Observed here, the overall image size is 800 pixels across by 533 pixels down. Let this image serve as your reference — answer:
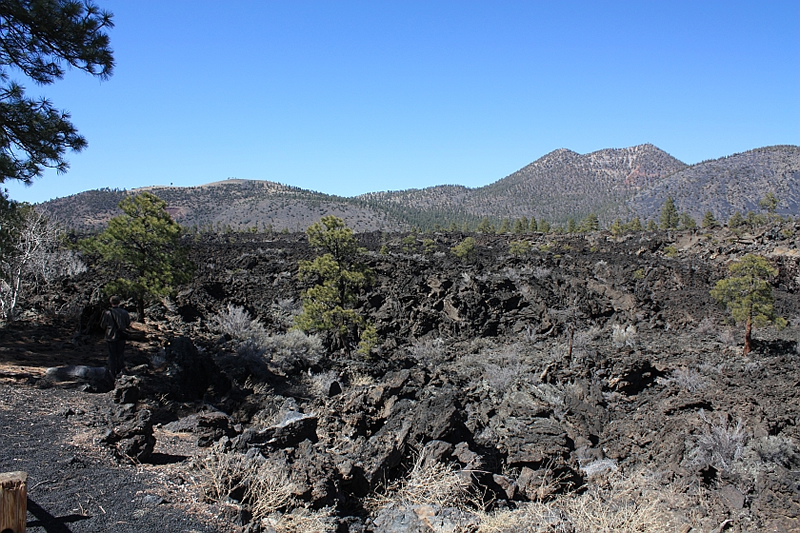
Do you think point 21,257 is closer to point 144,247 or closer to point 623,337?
point 144,247

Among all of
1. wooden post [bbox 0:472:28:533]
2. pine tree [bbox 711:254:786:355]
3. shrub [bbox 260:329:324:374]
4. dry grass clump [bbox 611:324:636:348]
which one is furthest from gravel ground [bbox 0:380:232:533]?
pine tree [bbox 711:254:786:355]

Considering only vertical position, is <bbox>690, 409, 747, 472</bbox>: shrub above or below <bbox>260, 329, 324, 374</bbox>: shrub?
below

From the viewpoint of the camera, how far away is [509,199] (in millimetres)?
166375

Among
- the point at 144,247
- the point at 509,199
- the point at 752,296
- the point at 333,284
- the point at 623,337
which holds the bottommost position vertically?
the point at 623,337

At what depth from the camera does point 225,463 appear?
428 centimetres

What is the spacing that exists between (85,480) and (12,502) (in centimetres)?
237

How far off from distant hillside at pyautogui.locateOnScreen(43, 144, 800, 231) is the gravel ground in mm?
83876

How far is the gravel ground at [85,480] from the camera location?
3492 millimetres

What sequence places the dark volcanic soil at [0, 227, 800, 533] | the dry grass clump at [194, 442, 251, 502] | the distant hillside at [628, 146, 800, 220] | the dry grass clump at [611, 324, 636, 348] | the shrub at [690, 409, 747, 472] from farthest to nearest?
the distant hillside at [628, 146, 800, 220] < the dry grass clump at [611, 324, 636, 348] < the shrub at [690, 409, 747, 472] < the dark volcanic soil at [0, 227, 800, 533] < the dry grass clump at [194, 442, 251, 502]

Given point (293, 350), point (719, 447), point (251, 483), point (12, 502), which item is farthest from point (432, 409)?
point (293, 350)

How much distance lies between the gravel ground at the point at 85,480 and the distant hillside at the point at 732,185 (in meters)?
129

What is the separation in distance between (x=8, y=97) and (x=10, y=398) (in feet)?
13.8

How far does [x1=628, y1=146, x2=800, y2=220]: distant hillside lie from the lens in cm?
11550

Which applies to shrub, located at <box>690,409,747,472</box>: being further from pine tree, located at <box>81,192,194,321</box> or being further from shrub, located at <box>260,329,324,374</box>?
pine tree, located at <box>81,192,194,321</box>
